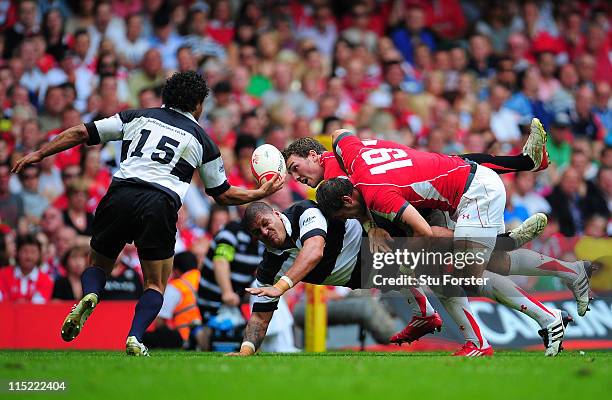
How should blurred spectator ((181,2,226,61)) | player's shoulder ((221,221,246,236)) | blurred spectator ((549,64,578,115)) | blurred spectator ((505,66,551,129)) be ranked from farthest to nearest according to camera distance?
blurred spectator ((549,64,578,115))
blurred spectator ((505,66,551,129))
blurred spectator ((181,2,226,61))
player's shoulder ((221,221,246,236))

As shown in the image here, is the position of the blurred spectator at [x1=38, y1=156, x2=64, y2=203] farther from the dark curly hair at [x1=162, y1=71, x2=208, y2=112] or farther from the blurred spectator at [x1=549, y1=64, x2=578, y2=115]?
the blurred spectator at [x1=549, y1=64, x2=578, y2=115]

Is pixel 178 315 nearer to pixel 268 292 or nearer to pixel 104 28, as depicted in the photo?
pixel 268 292

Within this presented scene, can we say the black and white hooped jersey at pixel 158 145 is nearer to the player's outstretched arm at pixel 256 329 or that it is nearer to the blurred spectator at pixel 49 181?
the player's outstretched arm at pixel 256 329

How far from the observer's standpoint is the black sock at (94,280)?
8880mm

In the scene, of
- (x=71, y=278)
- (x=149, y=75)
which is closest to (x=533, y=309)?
(x=71, y=278)

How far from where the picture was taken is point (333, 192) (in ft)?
30.6

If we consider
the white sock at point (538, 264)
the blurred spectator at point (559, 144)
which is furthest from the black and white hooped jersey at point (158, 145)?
the blurred spectator at point (559, 144)

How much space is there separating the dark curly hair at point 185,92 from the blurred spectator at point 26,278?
186 inches

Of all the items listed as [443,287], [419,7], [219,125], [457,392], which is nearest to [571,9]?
[419,7]

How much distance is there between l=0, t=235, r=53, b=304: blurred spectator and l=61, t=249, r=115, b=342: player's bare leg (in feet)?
13.9

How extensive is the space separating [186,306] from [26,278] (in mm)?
2081

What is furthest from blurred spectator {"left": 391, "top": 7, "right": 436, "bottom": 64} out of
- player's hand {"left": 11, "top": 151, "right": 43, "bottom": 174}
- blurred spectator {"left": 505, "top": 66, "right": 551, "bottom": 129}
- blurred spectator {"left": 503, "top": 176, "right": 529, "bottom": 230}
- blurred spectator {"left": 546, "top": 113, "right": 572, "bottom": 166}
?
player's hand {"left": 11, "top": 151, "right": 43, "bottom": 174}

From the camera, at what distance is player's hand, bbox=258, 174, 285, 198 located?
943cm

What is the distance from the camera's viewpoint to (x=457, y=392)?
5988 millimetres
